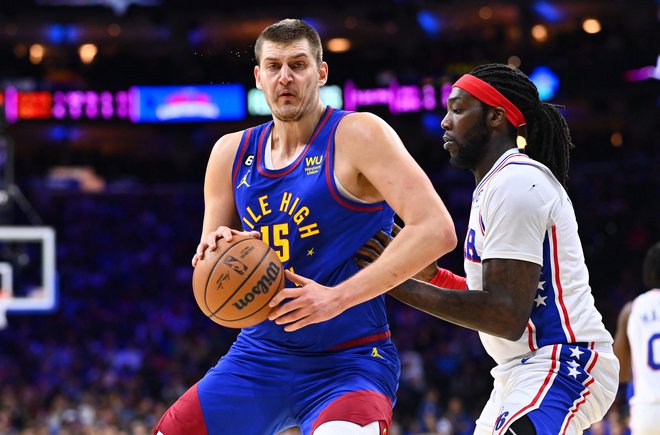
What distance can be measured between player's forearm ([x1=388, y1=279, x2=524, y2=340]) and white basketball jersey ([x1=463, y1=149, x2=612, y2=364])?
0.15 meters

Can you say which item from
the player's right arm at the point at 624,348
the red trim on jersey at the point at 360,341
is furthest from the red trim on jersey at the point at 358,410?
the player's right arm at the point at 624,348

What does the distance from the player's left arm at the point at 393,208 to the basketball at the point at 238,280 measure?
0.06m

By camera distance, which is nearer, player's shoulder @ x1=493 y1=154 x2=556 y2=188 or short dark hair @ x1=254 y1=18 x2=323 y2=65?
player's shoulder @ x1=493 y1=154 x2=556 y2=188

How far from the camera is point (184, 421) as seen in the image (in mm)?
3461

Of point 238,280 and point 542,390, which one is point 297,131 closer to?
point 238,280

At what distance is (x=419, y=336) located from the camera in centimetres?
1708

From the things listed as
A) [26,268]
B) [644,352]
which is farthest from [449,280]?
[26,268]

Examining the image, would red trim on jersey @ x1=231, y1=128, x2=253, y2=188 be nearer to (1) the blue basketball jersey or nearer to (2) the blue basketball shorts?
(1) the blue basketball jersey

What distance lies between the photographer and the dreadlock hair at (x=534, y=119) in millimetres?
3555

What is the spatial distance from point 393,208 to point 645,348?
8.93 ft

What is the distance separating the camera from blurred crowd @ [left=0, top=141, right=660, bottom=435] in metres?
14.8

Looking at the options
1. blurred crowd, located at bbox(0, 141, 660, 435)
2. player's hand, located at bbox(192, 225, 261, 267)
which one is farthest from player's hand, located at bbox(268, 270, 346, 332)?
blurred crowd, located at bbox(0, 141, 660, 435)

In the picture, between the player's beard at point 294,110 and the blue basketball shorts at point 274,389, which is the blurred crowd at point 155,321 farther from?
the player's beard at point 294,110

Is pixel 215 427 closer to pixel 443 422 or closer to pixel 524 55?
pixel 443 422
